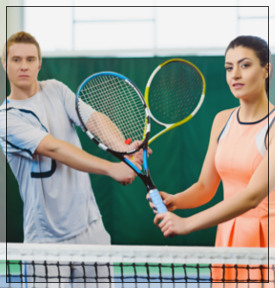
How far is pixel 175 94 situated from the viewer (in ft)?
6.16

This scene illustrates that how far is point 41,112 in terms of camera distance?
1.43 metres

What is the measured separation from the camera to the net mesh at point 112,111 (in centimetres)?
145

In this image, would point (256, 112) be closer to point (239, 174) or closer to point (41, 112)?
point (239, 174)

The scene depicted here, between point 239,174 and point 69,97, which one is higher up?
point 69,97

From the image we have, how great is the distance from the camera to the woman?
102cm

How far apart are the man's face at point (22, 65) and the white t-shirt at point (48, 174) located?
69 mm

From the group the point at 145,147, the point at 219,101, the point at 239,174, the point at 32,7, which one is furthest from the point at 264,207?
the point at 32,7

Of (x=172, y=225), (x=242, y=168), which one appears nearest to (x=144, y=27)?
(x=242, y=168)

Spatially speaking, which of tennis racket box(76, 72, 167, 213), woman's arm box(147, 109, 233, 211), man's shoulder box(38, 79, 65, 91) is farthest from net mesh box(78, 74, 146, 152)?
woman's arm box(147, 109, 233, 211)

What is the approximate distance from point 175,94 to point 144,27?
45 centimetres

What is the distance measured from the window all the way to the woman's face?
2.58 ft

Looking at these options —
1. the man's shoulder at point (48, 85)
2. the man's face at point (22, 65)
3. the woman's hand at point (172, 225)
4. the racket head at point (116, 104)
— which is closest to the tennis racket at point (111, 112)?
the racket head at point (116, 104)

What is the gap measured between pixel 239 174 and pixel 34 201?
0.91m

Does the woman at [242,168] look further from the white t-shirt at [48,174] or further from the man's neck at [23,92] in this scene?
the man's neck at [23,92]
